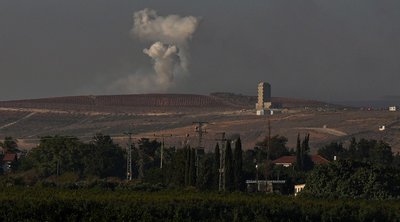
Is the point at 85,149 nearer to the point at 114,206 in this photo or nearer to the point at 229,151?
the point at 229,151

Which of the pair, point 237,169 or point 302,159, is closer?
point 237,169

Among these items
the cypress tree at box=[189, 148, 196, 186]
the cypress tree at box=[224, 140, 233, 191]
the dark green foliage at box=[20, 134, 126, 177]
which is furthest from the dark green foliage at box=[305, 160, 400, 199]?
the dark green foliage at box=[20, 134, 126, 177]

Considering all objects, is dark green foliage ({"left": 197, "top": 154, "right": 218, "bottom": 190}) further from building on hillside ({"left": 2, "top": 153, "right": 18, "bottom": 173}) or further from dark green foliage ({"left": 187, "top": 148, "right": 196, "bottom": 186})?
building on hillside ({"left": 2, "top": 153, "right": 18, "bottom": 173})

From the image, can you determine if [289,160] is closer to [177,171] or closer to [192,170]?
[177,171]

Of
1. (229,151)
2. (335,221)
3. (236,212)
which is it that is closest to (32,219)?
(236,212)

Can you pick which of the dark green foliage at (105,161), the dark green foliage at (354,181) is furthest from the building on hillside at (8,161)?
the dark green foliage at (354,181)

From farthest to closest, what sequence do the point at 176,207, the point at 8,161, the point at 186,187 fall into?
the point at 8,161
the point at 186,187
the point at 176,207

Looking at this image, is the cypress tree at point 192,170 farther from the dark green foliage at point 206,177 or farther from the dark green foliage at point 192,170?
the dark green foliage at point 206,177

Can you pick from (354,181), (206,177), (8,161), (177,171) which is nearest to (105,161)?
(8,161)
